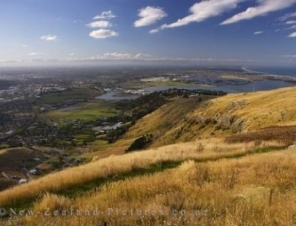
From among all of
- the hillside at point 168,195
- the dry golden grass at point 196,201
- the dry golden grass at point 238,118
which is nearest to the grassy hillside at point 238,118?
the dry golden grass at point 238,118

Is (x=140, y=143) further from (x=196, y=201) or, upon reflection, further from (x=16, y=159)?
(x=196, y=201)

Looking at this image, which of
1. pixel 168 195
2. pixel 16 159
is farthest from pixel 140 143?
pixel 168 195

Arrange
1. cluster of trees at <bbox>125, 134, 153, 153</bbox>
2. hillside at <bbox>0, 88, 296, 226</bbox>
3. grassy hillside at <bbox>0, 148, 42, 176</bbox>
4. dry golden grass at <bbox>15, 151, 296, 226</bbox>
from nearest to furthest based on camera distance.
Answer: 1. dry golden grass at <bbox>15, 151, 296, 226</bbox>
2. hillside at <bbox>0, 88, 296, 226</bbox>
3. cluster of trees at <bbox>125, 134, 153, 153</bbox>
4. grassy hillside at <bbox>0, 148, 42, 176</bbox>

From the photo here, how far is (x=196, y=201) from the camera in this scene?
26.4ft

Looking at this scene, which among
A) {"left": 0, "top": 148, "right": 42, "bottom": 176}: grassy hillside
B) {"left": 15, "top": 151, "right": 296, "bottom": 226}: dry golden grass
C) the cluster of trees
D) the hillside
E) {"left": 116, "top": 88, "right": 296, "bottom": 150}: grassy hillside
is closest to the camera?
{"left": 15, "top": 151, "right": 296, "bottom": 226}: dry golden grass

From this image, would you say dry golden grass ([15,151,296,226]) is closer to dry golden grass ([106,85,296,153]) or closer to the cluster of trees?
dry golden grass ([106,85,296,153])

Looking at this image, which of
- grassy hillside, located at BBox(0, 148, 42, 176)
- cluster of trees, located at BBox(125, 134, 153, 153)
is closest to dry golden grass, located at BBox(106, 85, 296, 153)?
cluster of trees, located at BBox(125, 134, 153, 153)

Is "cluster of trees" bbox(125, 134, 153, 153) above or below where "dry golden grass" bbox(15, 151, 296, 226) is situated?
below

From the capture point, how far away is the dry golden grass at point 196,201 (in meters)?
6.38

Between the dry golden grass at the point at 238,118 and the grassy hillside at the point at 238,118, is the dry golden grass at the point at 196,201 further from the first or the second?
the dry golden grass at the point at 238,118

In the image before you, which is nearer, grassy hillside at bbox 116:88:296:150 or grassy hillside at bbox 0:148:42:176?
grassy hillside at bbox 116:88:296:150

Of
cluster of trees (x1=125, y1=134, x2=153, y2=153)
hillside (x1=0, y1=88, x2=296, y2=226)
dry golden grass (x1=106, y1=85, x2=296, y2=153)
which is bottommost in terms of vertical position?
cluster of trees (x1=125, y1=134, x2=153, y2=153)

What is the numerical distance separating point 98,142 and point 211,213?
154m

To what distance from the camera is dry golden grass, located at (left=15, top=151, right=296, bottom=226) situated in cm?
638
